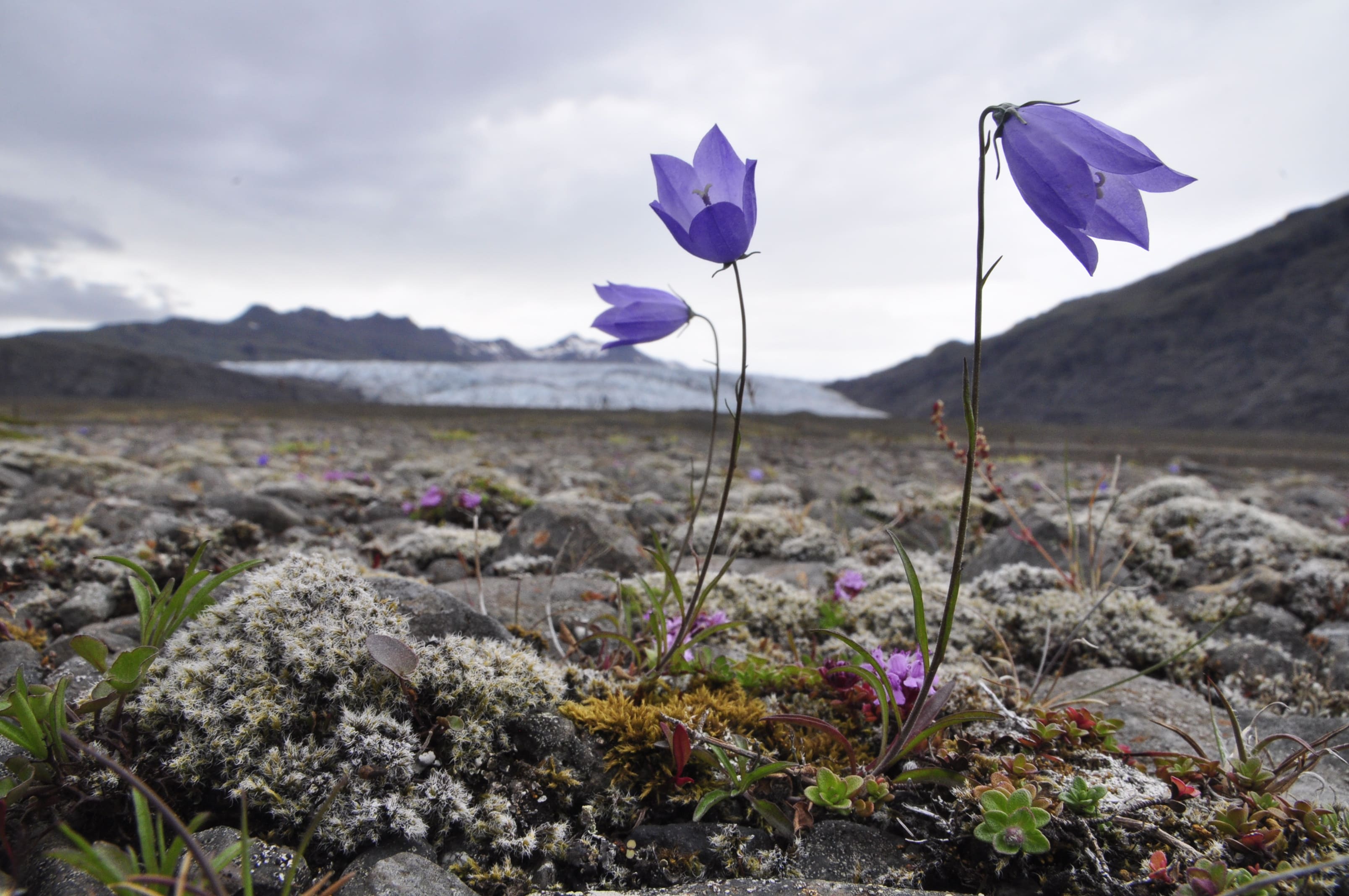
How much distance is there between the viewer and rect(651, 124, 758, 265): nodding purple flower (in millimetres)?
1740

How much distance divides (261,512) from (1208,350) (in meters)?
99.3

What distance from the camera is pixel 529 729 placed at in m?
1.87

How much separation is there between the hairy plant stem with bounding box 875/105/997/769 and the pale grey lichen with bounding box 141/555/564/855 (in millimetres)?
890

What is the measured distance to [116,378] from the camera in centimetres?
7488

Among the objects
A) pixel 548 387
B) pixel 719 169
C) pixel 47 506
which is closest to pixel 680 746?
pixel 719 169

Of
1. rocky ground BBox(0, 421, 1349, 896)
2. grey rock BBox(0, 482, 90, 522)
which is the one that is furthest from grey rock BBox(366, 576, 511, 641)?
grey rock BBox(0, 482, 90, 522)

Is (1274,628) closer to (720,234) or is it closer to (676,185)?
(720,234)

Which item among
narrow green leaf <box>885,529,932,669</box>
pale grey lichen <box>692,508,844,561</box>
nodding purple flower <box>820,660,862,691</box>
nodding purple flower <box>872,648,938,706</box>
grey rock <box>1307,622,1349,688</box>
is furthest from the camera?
pale grey lichen <box>692,508,844,561</box>

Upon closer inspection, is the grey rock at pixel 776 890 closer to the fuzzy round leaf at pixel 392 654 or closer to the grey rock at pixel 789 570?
the fuzzy round leaf at pixel 392 654

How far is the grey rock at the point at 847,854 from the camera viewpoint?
1.59 metres

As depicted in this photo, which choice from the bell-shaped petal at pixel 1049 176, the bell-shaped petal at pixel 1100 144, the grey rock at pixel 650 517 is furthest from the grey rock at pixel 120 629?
the grey rock at pixel 650 517

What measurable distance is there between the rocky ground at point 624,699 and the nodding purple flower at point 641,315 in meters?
0.69

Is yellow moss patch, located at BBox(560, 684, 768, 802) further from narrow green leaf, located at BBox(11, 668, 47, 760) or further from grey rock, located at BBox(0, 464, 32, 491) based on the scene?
grey rock, located at BBox(0, 464, 32, 491)

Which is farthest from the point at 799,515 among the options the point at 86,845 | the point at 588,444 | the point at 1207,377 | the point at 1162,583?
the point at 1207,377
